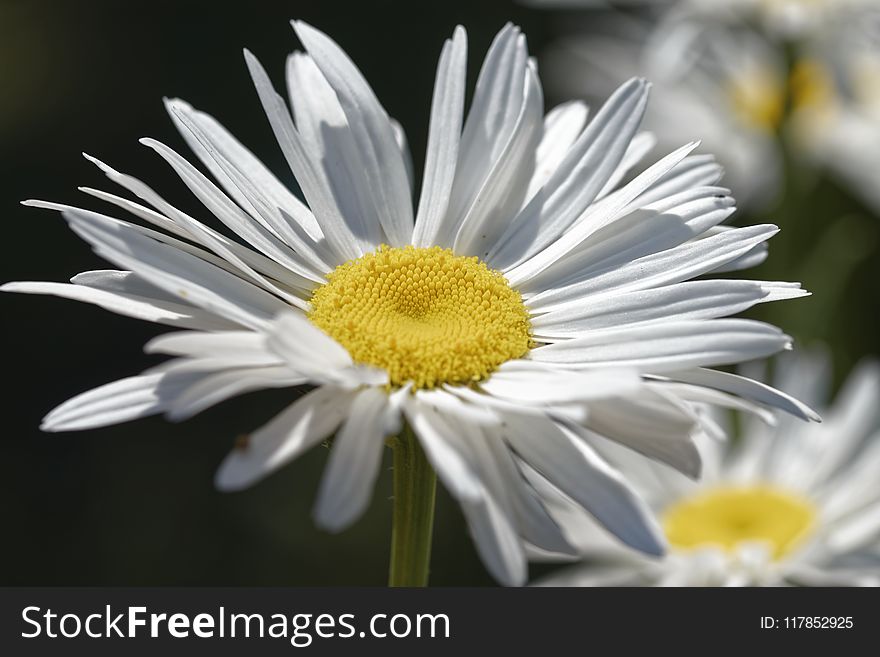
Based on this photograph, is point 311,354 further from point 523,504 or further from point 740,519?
point 740,519

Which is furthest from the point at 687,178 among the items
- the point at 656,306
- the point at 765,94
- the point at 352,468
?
the point at 765,94

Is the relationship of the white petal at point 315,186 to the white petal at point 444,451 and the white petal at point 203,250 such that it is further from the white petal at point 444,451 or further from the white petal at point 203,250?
the white petal at point 444,451

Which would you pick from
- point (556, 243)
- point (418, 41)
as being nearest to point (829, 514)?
point (556, 243)

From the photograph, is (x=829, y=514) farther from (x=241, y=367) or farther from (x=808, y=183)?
(x=241, y=367)

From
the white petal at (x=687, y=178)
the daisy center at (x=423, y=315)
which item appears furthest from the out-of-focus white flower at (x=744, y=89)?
the daisy center at (x=423, y=315)

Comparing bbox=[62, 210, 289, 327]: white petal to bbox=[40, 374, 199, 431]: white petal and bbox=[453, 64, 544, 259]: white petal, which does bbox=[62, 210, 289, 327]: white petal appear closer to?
bbox=[40, 374, 199, 431]: white petal
